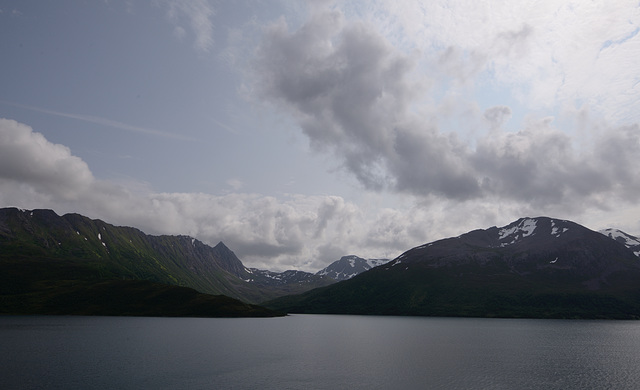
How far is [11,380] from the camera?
207 ft

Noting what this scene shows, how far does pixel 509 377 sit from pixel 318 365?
4002cm

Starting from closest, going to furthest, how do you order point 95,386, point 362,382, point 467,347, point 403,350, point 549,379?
point 95,386
point 362,382
point 549,379
point 403,350
point 467,347

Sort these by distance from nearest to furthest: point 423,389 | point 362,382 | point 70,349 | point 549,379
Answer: point 423,389 → point 362,382 → point 549,379 → point 70,349

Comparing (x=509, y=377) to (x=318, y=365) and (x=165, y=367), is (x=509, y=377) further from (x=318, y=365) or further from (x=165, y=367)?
Result: (x=165, y=367)

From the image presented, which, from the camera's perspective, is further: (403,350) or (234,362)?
(403,350)

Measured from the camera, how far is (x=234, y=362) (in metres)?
88.2

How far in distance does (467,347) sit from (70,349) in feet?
374

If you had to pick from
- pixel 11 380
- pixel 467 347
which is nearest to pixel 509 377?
pixel 467 347

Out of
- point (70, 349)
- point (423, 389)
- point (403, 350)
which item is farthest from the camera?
point (403, 350)

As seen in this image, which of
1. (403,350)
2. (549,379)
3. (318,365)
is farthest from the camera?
(403,350)

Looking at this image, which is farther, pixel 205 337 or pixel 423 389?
pixel 205 337

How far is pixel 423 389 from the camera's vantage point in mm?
65688

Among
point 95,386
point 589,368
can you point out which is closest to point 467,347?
point 589,368

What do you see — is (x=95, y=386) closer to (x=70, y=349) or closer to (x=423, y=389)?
(x=70, y=349)
